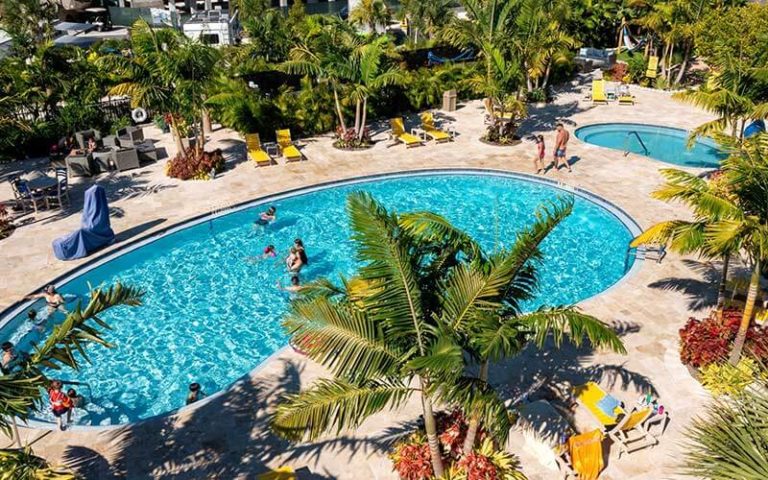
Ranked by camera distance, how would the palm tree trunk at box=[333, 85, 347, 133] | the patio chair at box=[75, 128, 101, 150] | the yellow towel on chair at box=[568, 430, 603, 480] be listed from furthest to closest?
1. the palm tree trunk at box=[333, 85, 347, 133]
2. the patio chair at box=[75, 128, 101, 150]
3. the yellow towel on chair at box=[568, 430, 603, 480]

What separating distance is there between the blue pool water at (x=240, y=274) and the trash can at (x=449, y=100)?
8.56 metres

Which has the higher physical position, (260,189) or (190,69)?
(190,69)

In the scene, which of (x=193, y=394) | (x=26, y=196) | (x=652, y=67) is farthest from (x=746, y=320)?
(x=652, y=67)

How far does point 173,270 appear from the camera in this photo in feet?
55.6

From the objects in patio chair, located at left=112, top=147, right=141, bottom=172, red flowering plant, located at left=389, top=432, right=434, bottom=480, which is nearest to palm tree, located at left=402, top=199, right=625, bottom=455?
red flowering plant, located at left=389, top=432, right=434, bottom=480

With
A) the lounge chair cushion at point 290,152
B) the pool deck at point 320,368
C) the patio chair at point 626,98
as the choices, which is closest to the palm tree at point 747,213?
the pool deck at point 320,368

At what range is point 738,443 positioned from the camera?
5.29 m

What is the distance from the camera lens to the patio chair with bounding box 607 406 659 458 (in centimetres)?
965

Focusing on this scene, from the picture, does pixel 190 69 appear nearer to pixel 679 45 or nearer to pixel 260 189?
pixel 260 189

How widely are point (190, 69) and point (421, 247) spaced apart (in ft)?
51.5

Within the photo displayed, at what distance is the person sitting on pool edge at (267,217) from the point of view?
18817 millimetres

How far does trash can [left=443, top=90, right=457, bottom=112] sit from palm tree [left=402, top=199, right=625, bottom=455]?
75.2 ft

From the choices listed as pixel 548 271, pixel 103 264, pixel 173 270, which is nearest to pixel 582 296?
pixel 548 271

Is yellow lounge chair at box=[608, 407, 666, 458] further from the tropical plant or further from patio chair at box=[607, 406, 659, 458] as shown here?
the tropical plant
